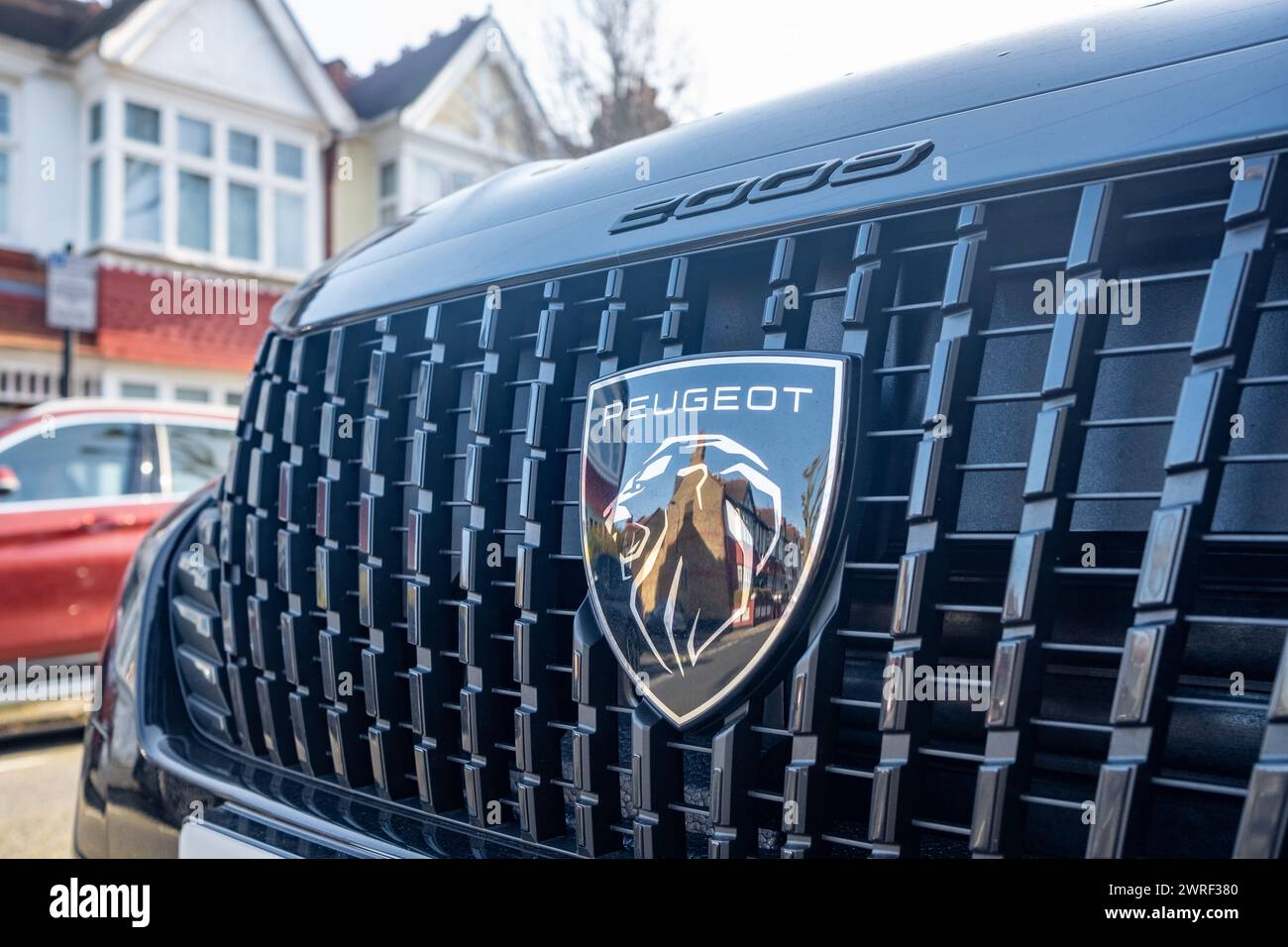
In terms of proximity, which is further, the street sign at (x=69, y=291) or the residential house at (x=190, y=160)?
the residential house at (x=190, y=160)

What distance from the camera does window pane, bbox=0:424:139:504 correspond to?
5750 millimetres

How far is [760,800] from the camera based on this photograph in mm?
1183

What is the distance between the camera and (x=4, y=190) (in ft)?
47.6

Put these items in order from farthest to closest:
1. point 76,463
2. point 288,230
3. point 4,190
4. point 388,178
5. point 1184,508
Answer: point 388,178 → point 288,230 → point 4,190 → point 76,463 → point 1184,508

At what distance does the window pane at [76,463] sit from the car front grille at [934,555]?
4.89m

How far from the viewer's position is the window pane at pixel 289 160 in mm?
16984

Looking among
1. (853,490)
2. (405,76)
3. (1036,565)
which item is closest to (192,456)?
(853,490)

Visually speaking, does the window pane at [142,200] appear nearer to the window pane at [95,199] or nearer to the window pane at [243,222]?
the window pane at [95,199]

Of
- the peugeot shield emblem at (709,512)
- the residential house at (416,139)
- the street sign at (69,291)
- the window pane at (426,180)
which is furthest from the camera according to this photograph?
the window pane at (426,180)

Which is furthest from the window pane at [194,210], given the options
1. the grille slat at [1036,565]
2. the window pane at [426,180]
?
the grille slat at [1036,565]

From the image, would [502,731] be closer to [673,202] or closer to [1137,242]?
[673,202]

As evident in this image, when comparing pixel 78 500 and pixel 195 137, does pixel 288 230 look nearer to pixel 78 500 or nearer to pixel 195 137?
pixel 195 137

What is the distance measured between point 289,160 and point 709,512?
1749 cm

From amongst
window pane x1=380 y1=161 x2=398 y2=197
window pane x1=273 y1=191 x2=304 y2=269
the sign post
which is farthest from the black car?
window pane x1=380 y1=161 x2=398 y2=197
